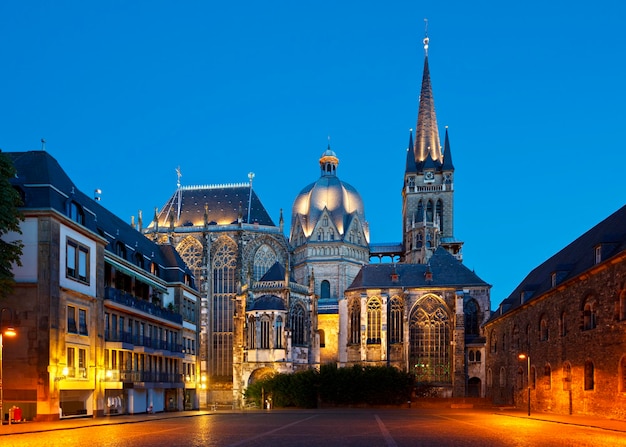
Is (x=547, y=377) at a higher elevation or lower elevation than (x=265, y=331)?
lower

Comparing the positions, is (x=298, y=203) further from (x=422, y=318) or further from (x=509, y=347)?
(x=509, y=347)

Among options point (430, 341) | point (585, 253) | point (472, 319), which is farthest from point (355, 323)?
point (585, 253)

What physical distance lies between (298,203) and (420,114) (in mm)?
24894

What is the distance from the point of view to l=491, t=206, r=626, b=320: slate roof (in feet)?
123

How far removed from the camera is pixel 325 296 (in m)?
99.2

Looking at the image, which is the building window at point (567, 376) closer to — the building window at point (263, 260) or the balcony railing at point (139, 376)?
the balcony railing at point (139, 376)

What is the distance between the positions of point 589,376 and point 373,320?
4164 centimetres

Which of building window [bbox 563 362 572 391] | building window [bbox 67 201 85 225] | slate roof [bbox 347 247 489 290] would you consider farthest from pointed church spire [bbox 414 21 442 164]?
building window [bbox 67 201 85 225]

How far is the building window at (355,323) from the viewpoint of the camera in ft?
264

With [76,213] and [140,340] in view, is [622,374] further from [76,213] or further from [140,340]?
[140,340]

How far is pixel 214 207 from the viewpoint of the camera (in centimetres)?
9750

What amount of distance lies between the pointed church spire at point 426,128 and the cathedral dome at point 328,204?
13153mm

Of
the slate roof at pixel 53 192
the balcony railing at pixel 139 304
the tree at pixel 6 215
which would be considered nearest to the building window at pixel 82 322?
the balcony railing at pixel 139 304

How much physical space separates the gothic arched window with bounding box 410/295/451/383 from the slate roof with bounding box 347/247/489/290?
225cm
